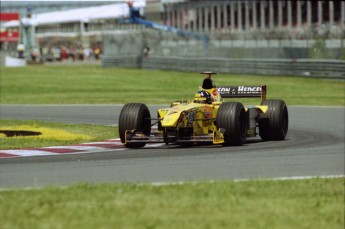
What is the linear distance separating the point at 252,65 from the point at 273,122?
26130mm

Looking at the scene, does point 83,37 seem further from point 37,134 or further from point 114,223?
point 114,223

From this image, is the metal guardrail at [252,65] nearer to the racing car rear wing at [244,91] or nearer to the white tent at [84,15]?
the racing car rear wing at [244,91]

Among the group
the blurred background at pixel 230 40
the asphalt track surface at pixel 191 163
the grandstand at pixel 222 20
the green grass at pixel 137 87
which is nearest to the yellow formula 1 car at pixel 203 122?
the asphalt track surface at pixel 191 163

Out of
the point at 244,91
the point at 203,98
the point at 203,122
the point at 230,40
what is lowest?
the point at 230,40

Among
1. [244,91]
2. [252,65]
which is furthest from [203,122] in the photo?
[252,65]

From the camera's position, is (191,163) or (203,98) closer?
(191,163)

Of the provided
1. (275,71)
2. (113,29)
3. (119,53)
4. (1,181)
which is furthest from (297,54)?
(113,29)

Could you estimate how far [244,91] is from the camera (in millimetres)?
17719

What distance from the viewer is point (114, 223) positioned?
7.50 metres

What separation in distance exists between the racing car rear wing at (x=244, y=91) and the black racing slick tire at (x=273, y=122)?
62 cm

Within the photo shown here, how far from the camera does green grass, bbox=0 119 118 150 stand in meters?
16.4

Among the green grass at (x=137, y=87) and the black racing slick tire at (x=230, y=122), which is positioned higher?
the black racing slick tire at (x=230, y=122)

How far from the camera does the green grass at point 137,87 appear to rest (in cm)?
3169

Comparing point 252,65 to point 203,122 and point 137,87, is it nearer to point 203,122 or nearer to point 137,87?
point 137,87
